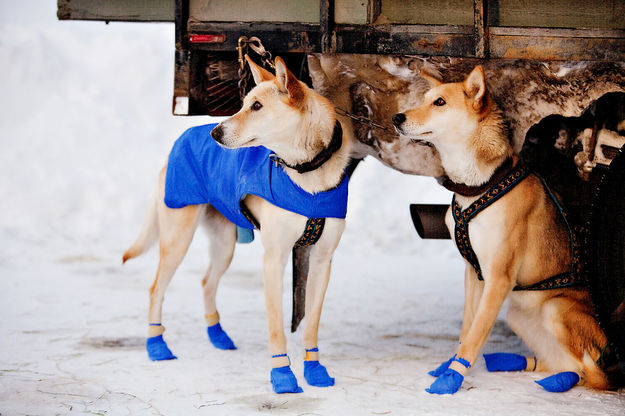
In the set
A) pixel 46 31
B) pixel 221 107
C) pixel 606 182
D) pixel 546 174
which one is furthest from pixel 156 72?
pixel 606 182

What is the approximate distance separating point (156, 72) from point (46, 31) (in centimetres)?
174

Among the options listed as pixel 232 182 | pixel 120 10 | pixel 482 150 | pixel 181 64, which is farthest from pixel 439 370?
pixel 120 10

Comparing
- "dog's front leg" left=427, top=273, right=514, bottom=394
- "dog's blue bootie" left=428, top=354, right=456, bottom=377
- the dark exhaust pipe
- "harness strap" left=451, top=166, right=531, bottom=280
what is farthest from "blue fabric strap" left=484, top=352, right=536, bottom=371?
the dark exhaust pipe

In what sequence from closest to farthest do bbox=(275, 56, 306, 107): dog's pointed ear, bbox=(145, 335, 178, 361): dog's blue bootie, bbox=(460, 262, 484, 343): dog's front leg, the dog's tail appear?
bbox=(275, 56, 306, 107): dog's pointed ear, bbox=(460, 262, 484, 343): dog's front leg, bbox=(145, 335, 178, 361): dog's blue bootie, the dog's tail

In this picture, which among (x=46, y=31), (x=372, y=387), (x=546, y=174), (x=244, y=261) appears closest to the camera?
(x=372, y=387)

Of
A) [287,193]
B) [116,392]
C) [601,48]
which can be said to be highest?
[601,48]

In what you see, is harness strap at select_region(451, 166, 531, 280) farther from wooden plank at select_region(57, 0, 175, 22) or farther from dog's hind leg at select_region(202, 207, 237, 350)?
wooden plank at select_region(57, 0, 175, 22)

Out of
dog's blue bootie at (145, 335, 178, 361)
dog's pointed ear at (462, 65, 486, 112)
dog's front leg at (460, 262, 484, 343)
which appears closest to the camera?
dog's pointed ear at (462, 65, 486, 112)

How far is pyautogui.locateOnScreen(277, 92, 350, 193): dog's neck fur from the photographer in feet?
11.1

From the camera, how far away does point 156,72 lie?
10.5 m

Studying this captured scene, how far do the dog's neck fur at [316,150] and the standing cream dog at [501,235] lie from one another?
0.35m

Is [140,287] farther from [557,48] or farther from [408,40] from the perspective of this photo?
[557,48]

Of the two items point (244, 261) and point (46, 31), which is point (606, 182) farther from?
point (46, 31)

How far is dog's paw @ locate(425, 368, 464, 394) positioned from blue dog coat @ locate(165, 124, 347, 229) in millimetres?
947
